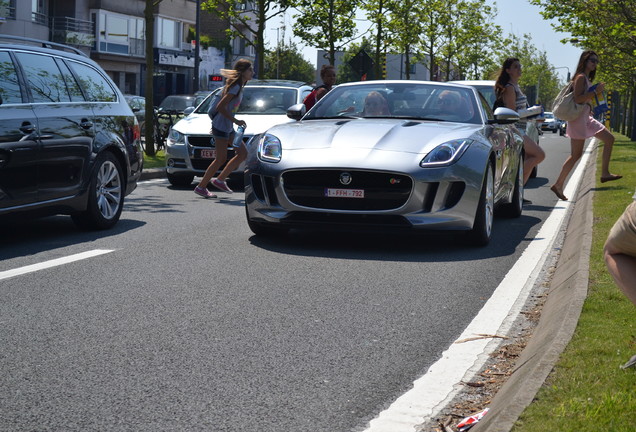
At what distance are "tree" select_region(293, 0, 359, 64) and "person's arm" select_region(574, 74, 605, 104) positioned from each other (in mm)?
20581

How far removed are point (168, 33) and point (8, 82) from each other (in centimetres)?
6122

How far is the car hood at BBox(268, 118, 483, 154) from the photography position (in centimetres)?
823

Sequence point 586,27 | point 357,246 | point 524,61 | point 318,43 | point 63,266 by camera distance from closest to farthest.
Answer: point 63,266 < point 357,246 < point 586,27 < point 318,43 < point 524,61

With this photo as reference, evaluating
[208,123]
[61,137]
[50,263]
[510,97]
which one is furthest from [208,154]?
[50,263]

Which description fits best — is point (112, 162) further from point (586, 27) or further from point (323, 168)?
point (586, 27)

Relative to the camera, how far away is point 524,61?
385ft

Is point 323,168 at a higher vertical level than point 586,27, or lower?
lower

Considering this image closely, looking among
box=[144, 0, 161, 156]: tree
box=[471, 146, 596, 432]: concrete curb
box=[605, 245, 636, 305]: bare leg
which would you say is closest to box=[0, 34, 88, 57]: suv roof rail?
box=[471, 146, 596, 432]: concrete curb

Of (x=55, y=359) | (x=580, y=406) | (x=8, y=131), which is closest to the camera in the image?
(x=580, y=406)

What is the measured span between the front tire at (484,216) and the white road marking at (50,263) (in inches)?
118

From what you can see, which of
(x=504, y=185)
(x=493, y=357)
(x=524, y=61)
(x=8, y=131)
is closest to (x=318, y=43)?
(x=504, y=185)

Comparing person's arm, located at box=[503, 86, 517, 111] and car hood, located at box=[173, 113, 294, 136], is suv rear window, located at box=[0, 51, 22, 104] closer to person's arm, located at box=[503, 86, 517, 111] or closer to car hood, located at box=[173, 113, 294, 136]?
car hood, located at box=[173, 113, 294, 136]

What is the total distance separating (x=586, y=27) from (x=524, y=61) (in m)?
89.3

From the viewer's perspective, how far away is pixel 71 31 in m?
54.8
